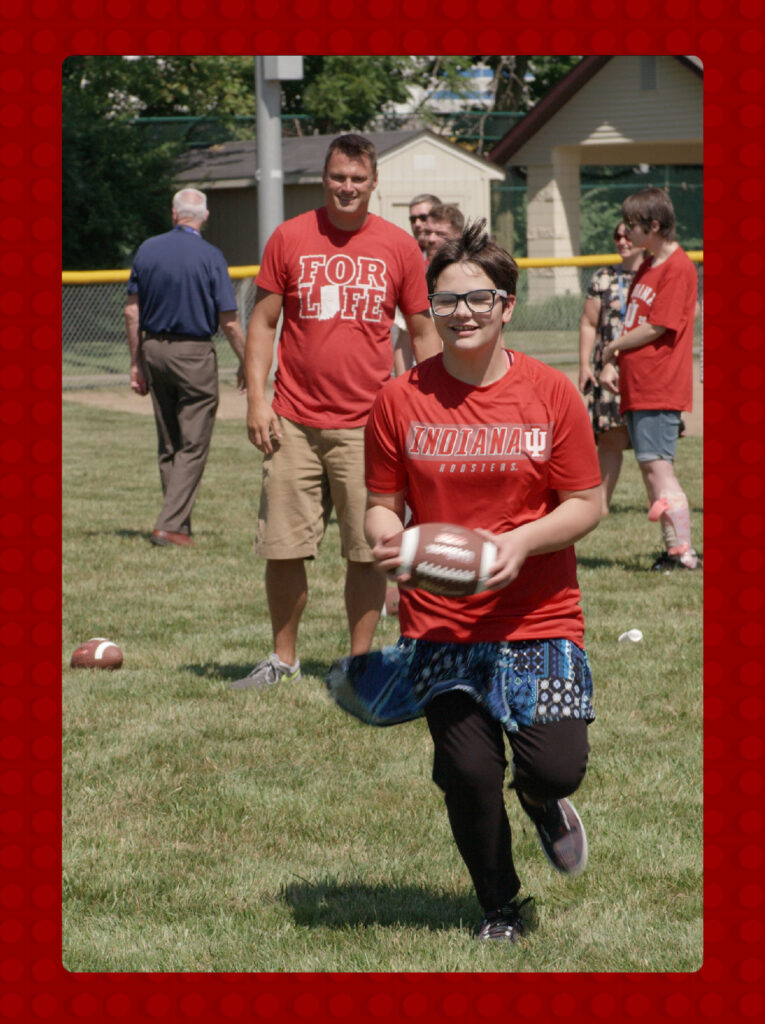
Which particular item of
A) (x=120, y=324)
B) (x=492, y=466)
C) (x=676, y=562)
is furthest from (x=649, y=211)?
(x=120, y=324)

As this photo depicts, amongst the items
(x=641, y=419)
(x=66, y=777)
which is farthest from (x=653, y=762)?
(x=641, y=419)

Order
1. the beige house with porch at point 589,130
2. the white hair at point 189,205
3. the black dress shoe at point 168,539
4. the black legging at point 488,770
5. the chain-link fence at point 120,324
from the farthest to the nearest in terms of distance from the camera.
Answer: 1. the beige house with porch at point 589,130
2. the chain-link fence at point 120,324
3. the black dress shoe at point 168,539
4. the white hair at point 189,205
5. the black legging at point 488,770

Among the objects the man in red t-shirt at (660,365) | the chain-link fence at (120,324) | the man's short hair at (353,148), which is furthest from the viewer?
the chain-link fence at (120,324)

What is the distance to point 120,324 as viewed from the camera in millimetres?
20031

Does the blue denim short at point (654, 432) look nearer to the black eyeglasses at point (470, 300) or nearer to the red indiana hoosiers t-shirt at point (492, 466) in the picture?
the red indiana hoosiers t-shirt at point (492, 466)

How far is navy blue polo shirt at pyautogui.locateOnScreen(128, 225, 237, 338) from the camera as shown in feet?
33.3

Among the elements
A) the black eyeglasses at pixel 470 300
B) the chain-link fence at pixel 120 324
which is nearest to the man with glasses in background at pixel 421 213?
the black eyeglasses at pixel 470 300

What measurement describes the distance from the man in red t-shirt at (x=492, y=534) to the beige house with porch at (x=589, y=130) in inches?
1195

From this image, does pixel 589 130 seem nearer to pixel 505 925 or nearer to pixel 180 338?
pixel 180 338

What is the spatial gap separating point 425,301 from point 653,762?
2193mm

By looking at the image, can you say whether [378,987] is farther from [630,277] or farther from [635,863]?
[630,277]

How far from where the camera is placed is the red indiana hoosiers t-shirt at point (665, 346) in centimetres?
862

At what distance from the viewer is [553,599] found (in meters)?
3.90

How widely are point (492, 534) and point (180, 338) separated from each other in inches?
281
